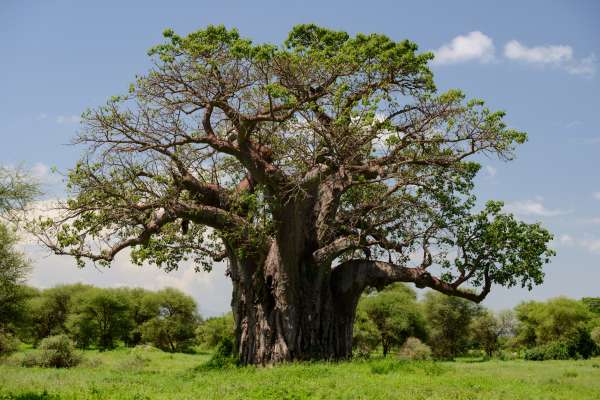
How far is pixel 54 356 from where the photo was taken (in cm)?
2634

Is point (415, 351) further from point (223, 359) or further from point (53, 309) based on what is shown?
point (53, 309)

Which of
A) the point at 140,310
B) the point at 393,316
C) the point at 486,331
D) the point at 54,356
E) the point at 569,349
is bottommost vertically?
the point at 569,349

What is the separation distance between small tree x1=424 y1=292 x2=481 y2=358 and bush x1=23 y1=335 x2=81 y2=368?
30369mm

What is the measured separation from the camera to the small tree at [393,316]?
48219 millimetres

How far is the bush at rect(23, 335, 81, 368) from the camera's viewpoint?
26.0m

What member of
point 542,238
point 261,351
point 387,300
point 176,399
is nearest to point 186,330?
point 387,300

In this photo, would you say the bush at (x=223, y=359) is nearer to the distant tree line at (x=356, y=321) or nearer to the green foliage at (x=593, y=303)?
the distant tree line at (x=356, y=321)

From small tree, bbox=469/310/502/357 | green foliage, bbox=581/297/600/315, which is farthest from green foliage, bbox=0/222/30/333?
green foliage, bbox=581/297/600/315

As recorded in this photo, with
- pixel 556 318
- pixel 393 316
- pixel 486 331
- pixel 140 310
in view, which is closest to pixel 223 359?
pixel 393 316

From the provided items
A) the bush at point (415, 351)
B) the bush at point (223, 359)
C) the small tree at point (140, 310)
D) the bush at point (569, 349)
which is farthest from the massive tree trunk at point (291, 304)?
the small tree at point (140, 310)

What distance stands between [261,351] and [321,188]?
563cm

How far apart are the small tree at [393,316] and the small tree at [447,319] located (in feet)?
4.01

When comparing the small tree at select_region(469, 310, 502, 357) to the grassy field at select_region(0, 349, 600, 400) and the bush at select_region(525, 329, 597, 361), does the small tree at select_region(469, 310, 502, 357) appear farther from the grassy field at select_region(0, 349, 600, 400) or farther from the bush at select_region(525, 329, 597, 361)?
the grassy field at select_region(0, 349, 600, 400)

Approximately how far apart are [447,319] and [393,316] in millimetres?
4708
